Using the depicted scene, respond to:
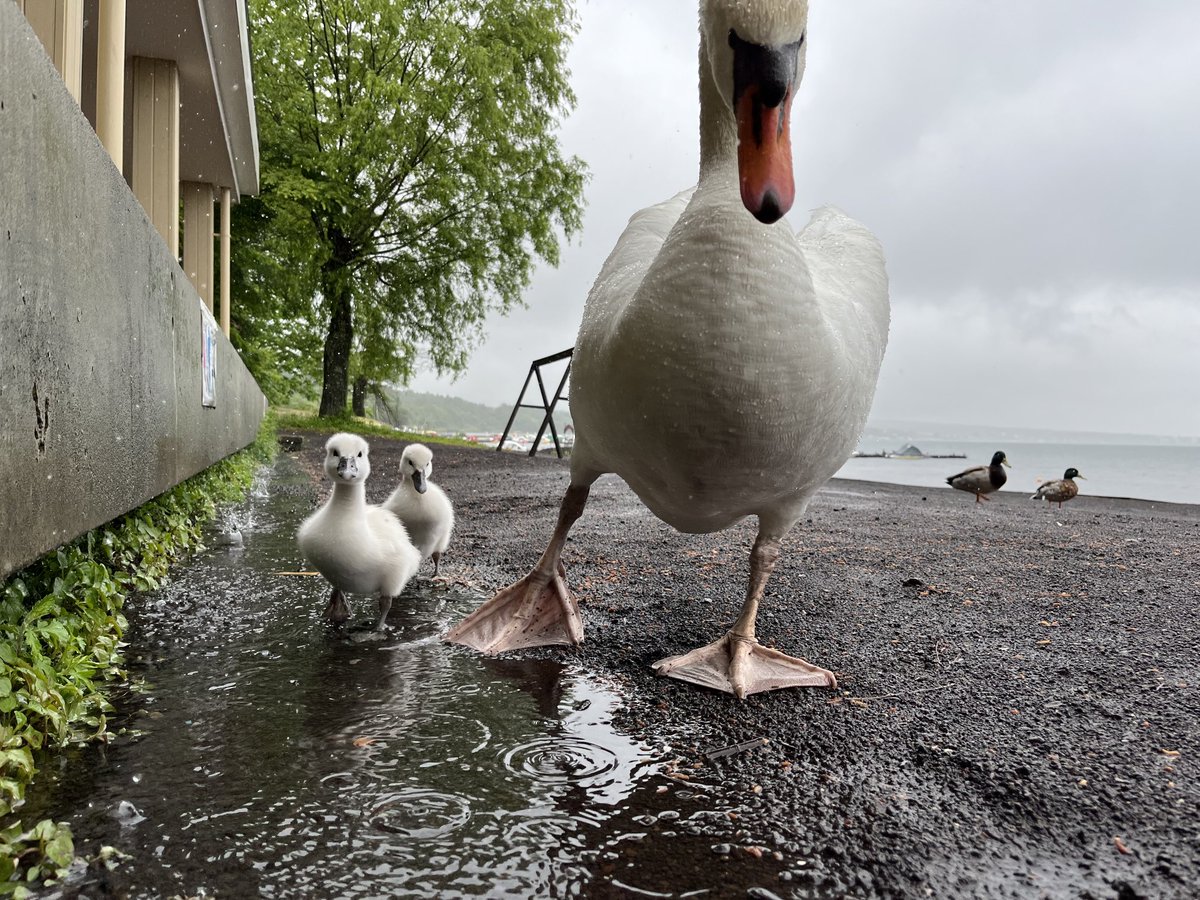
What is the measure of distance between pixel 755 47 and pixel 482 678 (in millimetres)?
1853

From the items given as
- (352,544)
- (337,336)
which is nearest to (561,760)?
(352,544)

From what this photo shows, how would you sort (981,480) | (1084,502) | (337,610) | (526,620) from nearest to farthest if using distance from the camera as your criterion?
(526,620)
(337,610)
(981,480)
(1084,502)

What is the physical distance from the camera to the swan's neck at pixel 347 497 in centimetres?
324

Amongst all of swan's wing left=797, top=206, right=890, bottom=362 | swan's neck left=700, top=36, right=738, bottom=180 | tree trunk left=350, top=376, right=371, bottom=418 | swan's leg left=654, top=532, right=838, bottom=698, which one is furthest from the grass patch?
swan's neck left=700, top=36, right=738, bottom=180

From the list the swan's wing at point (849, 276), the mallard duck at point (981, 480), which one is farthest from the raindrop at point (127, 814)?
the mallard duck at point (981, 480)

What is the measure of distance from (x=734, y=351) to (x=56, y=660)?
71.6 inches

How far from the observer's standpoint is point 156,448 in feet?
9.82

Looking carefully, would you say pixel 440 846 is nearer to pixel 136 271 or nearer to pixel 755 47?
pixel 755 47

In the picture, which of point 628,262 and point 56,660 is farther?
point 628,262

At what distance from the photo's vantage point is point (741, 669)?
2561 millimetres

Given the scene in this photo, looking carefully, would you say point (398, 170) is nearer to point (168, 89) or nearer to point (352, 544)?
point (168, 89)

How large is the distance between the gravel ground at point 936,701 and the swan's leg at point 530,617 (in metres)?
0.12

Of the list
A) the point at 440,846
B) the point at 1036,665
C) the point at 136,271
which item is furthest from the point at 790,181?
the point at 136,271

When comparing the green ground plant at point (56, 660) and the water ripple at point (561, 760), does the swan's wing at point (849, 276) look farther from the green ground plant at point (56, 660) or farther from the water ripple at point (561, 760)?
the green ground plant at point (56, 660)
